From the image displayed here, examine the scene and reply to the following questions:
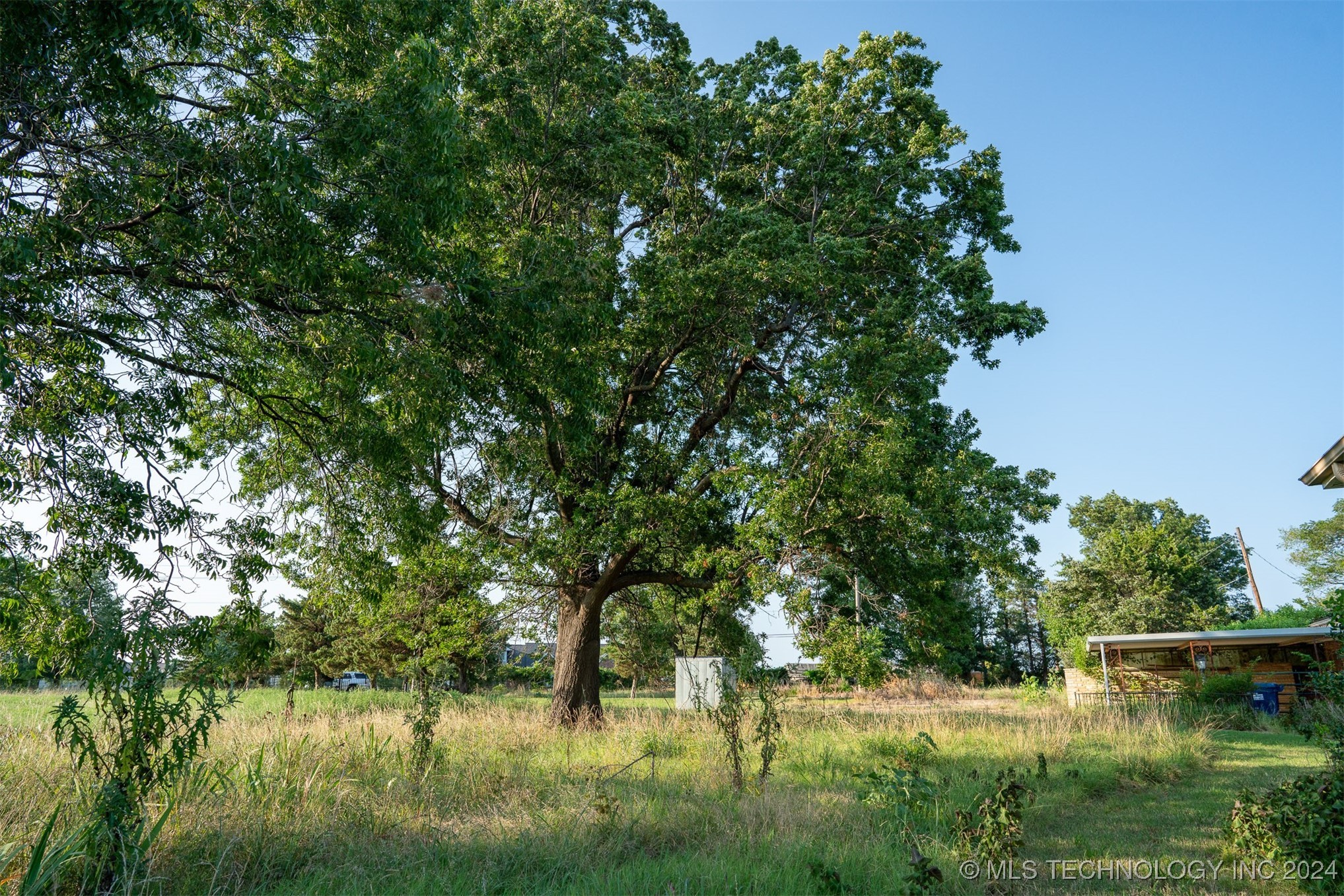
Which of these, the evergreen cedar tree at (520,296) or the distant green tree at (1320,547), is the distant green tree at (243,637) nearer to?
the evergreen cedar tree at (520,296)

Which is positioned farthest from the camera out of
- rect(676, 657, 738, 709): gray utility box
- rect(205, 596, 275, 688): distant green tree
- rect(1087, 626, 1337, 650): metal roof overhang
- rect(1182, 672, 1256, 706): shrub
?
rect(1087, 626, 1337, 650): metal roof overhang

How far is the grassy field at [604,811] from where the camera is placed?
5.12m

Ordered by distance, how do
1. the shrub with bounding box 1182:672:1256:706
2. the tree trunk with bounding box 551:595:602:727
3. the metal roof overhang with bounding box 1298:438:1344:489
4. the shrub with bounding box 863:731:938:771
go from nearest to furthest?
the metal roof overhang with bounding box 1298:438:1344:489 < the shrub with bounding box 863:731:938:771 < the tree trunk with bounding box 551:595:602:727 < the shrub with bounding box 1182:672:1256:706

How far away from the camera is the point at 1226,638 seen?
80.1ft

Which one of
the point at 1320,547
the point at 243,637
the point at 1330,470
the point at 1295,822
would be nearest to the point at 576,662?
the point at 243,637

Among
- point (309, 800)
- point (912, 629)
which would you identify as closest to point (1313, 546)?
point (912, 629)

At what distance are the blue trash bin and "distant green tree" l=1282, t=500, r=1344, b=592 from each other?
84.5ft

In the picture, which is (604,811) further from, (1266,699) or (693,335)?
(1266,699)

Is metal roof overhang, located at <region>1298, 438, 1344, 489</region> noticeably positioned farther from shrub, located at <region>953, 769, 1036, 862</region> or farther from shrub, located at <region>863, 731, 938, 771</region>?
shrub, located at <region>953, 769, 1036, 862</region>

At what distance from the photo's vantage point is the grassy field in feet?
16.8

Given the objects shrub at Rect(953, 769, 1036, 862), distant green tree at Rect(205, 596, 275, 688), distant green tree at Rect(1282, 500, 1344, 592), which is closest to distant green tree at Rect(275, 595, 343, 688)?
distant green tree at Rect(205, 596, 275, 688)

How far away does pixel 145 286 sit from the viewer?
22.1 feet

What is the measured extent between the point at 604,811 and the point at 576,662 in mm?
8786

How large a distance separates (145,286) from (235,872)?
4.81 meters
